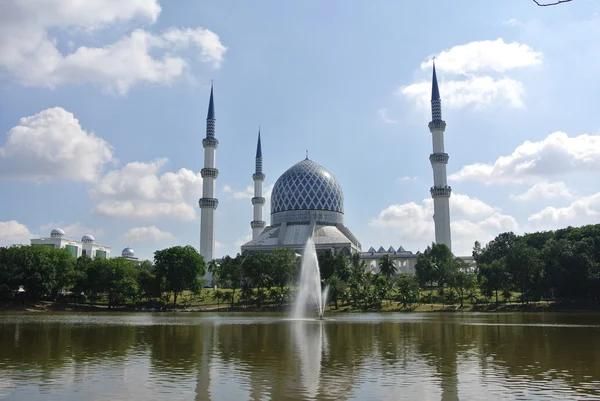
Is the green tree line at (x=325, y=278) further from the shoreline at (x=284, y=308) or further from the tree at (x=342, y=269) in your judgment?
the shoreline at (x=284, y=308)

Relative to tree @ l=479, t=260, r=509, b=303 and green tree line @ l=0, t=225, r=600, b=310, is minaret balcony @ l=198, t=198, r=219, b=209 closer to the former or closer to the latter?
green tree line @ l=0, t=225, r=600, b=310

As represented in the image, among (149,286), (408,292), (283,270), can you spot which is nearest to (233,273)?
(283,270)

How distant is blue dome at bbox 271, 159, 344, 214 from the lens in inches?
4040

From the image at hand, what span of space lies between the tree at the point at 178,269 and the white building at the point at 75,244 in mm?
58462

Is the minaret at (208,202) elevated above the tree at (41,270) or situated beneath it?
elevated above

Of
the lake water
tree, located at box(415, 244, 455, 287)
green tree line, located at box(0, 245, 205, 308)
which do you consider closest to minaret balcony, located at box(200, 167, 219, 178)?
green tree line, located at box(0, 245, 205, 308)

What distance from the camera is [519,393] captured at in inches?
503

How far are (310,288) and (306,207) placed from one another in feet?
150

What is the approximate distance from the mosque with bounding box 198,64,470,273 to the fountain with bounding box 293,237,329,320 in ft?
105

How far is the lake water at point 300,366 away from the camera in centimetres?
1291

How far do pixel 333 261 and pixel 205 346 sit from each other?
4977 cm

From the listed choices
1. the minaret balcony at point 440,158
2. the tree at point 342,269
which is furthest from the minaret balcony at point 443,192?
the tree at point 342,269

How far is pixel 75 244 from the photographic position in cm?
13588

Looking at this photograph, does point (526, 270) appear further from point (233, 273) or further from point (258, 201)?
point (258, 201)
